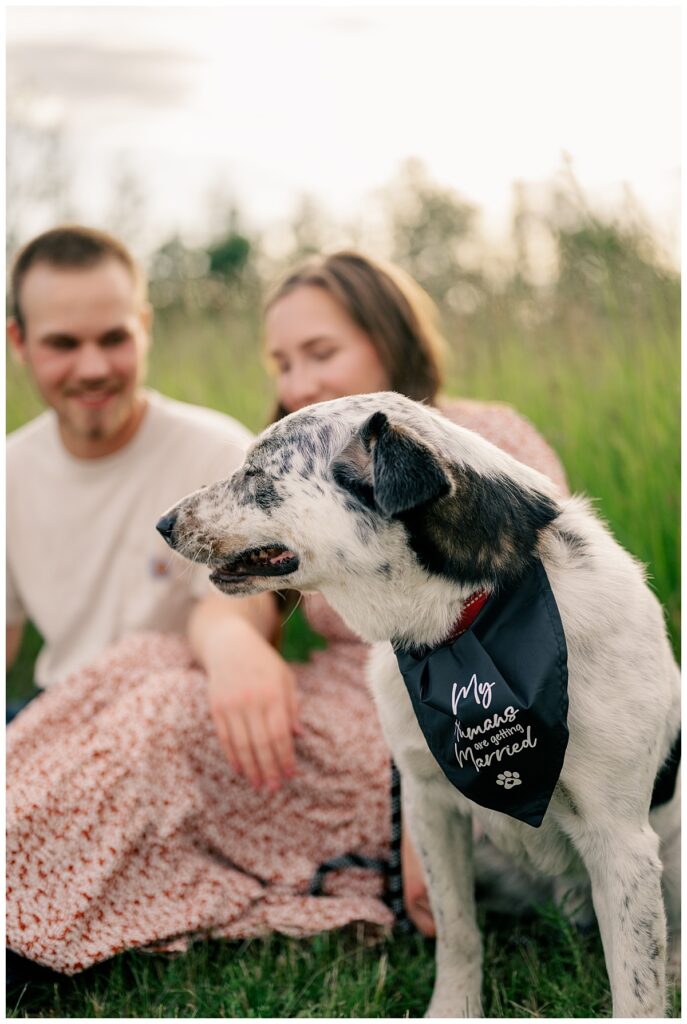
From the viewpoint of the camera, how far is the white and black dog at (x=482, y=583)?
6.74 ft

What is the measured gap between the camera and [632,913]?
204 cm

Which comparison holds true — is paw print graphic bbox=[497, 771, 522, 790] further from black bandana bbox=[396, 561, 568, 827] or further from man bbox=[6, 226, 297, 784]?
man bbox=[6, 226, 297, 784]

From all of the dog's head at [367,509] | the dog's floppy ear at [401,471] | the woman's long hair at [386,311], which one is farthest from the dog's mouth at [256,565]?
the woman's long hair at [386,311]

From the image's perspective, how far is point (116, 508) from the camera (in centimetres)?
352

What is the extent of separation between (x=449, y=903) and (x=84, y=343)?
7.57ft

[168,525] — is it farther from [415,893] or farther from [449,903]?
[415,893]

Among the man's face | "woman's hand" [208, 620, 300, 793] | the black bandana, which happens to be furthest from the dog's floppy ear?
the man's face

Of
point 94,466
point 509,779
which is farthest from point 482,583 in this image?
point 94,466

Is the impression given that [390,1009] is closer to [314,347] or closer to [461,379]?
[314,347]

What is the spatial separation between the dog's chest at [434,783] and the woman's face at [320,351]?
3.76 feet

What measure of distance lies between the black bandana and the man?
1.23 meters

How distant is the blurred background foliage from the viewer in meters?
4.07

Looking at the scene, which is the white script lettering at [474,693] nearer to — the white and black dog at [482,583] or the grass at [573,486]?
the white and black dog at [482,583]

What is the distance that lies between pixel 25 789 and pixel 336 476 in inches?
54.4
